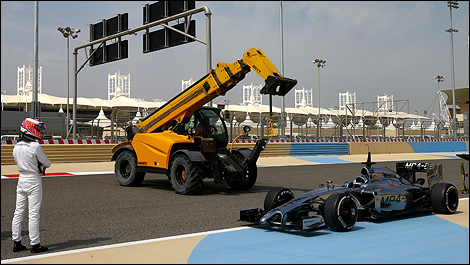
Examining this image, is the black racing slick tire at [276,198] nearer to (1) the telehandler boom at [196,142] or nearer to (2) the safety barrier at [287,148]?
(1) the telehandler boom at [196,142]

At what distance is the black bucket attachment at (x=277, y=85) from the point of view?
9469mm

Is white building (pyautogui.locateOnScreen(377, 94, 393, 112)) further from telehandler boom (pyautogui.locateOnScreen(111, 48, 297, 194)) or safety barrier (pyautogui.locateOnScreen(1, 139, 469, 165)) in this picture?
telehandler boom (pyautogui.locateOnScreen(111, 48, 297, 194))

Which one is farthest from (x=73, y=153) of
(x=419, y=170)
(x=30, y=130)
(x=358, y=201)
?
(x=358, y=201)

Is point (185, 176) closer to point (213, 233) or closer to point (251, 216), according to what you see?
point (251, 216)

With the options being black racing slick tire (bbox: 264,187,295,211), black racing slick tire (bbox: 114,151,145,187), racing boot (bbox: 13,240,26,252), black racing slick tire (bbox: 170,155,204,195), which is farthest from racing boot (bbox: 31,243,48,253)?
black racing slick tire (bbox: 114,151,145,187)

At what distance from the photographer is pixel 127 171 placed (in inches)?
508

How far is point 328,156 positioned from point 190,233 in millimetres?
20483

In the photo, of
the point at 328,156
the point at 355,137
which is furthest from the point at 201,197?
the point at 355,137

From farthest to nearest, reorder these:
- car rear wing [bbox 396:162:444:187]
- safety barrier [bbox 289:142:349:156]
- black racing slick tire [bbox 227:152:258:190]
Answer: safety barrier [bbox 289:142:349:156] < black racing slick tire [bbox 227:152:258:190] < car rear wing [bbox 396:162:444:187]

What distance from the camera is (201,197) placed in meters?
10.4

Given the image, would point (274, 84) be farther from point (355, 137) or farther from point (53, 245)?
point (355, 137)

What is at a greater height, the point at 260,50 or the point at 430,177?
the point at 260,50

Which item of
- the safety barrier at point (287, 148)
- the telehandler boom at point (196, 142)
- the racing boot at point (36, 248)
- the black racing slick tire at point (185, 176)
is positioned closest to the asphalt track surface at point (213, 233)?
the racing boot at point (36, 248)

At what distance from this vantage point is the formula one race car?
624cm
